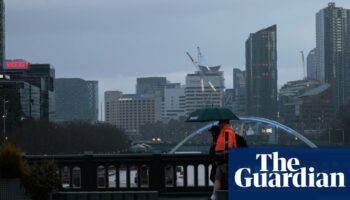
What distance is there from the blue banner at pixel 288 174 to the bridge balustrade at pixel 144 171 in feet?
20.6

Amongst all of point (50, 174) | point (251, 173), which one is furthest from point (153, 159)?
point (251, 173)

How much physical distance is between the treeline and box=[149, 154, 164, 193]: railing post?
7585cm

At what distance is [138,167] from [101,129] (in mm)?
129427

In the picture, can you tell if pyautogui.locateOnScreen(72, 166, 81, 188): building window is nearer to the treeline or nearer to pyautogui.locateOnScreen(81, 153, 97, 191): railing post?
pyautogui.locateOnScreen(81, 153, 97, 191): railing post

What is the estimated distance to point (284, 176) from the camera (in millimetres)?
8648

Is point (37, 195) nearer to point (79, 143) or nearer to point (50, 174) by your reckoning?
point (50, 174)

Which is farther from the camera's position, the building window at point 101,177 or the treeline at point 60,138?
the treeline at point 60,138

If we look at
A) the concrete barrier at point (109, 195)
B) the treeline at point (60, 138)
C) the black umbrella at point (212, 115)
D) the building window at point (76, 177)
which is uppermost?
the black umbrella at point (212, 115)

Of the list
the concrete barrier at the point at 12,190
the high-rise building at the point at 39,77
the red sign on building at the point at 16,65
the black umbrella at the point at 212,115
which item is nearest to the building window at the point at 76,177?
the concrete barrier at the point at 12,190

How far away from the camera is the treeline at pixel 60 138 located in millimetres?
106125

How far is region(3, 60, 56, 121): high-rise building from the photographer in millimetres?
166000

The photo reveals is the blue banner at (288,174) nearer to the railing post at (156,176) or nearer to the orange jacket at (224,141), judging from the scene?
the orange jacket at (224,141)

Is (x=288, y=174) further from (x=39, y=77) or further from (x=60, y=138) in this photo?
(x=39, y=77)

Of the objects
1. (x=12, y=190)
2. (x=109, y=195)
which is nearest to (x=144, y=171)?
(x=109, y=195)
